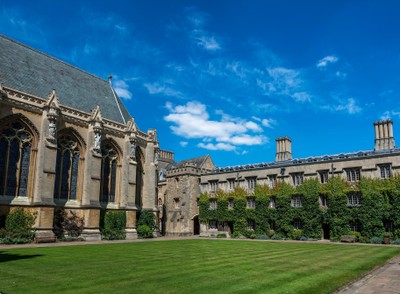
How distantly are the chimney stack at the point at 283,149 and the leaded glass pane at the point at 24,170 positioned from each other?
31.3m

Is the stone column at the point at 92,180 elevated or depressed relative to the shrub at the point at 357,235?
elevated

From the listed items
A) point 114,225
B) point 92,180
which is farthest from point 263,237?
point 92,180

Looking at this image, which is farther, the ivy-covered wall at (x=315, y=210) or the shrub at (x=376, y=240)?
the ivy-covered wall at (x=315, y=210)

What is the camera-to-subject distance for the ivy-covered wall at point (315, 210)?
32.3m

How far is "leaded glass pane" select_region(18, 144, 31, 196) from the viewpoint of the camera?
29.1 m

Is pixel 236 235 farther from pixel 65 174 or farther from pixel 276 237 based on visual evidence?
pixel 65 174

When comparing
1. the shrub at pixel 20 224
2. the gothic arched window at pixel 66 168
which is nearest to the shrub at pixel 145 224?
the gothic arched window at pixel 66 168

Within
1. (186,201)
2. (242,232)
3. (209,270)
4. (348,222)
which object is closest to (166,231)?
(186,201)

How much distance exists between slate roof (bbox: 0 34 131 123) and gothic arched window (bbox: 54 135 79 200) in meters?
4.50

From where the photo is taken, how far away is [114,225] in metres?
35.2

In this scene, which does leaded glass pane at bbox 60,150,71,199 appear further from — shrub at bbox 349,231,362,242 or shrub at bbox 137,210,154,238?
shrub at bbox 349,231,362,242

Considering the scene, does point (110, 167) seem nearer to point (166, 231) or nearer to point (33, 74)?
point (33, 74)

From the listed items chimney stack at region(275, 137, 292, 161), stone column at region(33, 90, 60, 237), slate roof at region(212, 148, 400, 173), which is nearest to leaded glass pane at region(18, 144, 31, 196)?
stone column at region(33, 90, 60, 237)

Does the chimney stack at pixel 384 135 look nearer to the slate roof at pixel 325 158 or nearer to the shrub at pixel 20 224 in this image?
the slate roof at pixel 325 158
